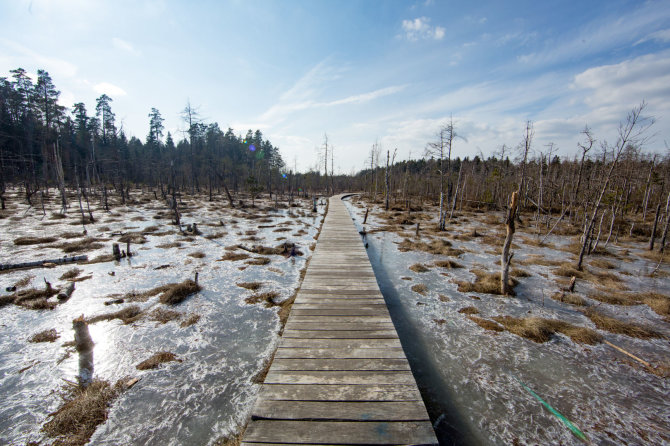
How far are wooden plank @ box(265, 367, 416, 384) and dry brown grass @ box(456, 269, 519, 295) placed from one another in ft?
22.3

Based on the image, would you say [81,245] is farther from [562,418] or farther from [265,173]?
[265,173]

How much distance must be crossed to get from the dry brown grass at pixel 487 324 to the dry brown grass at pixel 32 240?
2159 centimetres

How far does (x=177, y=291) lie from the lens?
8609 millimetres

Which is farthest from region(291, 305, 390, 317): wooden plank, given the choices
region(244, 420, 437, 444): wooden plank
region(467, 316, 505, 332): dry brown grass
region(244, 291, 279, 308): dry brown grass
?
region(467, 316, 505, 332): dry brown grass

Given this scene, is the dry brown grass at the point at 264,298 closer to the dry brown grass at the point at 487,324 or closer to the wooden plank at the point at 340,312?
the wooden plank at the point at 340,312

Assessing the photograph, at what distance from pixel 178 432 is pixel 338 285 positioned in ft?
15.7

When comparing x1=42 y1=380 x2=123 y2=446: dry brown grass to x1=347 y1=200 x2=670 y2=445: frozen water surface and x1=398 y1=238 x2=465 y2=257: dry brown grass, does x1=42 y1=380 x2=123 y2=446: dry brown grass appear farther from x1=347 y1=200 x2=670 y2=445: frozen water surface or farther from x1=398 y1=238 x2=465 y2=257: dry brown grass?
x1=398 y1=238 x2=465 y2=257: dry brown grass

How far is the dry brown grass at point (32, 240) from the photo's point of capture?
13727 millimetres

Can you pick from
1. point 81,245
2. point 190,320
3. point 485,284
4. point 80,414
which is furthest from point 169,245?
point 485,284

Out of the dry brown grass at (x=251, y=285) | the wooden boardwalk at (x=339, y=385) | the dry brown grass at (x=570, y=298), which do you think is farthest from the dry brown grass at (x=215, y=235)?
the dry brown grass at (x=570, y=298)

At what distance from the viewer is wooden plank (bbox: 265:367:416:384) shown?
383 cm

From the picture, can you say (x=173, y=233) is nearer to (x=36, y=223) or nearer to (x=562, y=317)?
(x=36, y=223)

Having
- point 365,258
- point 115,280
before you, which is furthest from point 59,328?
point 365,258

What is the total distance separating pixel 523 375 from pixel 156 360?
803 cm
